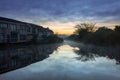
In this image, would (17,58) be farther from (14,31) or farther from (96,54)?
(14,31)

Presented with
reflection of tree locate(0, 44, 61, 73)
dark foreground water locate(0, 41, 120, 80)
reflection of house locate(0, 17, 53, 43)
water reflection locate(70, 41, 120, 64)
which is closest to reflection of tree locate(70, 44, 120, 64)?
water reflection locate(70, 41, 120, 64)

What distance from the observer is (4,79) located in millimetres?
9289

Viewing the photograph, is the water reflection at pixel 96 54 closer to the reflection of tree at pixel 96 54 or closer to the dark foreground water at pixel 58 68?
the reflection of tree at pixel 96 54

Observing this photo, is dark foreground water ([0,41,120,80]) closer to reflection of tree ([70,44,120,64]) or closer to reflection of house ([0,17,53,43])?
reflection of tree ([70,44,120,64])

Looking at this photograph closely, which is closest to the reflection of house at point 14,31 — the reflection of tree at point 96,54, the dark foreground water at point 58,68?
the reflection of tree at point 96,54

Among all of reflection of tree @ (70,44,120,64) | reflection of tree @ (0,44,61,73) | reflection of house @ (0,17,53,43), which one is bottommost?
reflection of tree @ (70,44,120,64)

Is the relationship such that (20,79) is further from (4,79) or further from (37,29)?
(37,29)

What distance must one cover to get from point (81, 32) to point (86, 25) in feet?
14.0

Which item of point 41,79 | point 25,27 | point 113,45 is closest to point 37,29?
point 25,27

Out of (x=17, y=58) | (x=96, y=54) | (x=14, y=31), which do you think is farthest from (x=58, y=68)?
(x=14, y=31)

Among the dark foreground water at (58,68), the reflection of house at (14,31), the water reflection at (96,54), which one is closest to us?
the dark foreground water at (58,68)

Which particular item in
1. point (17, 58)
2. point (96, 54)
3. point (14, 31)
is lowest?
point (96, 54)

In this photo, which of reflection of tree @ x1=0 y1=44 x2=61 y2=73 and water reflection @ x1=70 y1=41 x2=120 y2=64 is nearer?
reflection of tree @ x1=0 y1=44 x2=61 y2=73

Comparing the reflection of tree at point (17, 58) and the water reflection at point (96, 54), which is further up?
the reflection of tree at point (17, 58)
